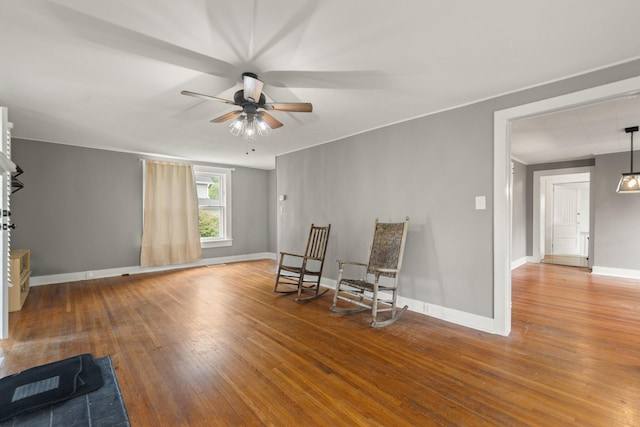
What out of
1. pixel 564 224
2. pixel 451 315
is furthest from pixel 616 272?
pixel 451 315

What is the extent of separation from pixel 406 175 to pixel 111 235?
5.22 meters

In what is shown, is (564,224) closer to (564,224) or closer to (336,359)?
(564,224)

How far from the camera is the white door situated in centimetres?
732

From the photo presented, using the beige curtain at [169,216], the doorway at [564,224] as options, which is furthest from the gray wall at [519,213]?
the beige curtain at [169,216]

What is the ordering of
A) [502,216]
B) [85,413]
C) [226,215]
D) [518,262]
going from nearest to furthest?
[85,413] < [502,216] < [518,262] < [226,215]

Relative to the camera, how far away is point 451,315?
307cm

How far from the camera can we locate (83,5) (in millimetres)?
1556

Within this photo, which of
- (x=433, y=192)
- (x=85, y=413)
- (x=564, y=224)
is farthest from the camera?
(x=564, y=224)

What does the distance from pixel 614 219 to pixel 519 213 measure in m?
1.47

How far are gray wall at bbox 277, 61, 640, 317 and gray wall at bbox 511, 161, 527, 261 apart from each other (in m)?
3.87

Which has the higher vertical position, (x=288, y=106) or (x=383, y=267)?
(x=288, y=106)

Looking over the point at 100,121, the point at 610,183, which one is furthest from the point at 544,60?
the point at 610,183

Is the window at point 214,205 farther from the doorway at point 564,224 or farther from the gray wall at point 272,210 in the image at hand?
the doorway at point 564,224

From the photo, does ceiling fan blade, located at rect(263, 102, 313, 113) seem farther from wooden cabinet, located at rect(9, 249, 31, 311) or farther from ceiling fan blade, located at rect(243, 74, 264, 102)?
wooden cabinet, located at rect(9, 249, 31, 311)
